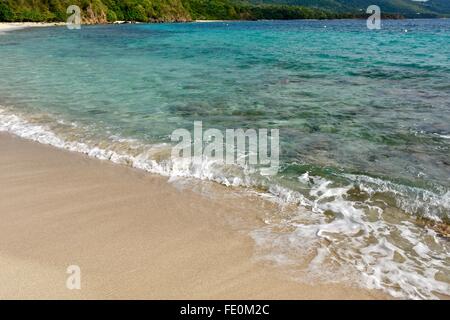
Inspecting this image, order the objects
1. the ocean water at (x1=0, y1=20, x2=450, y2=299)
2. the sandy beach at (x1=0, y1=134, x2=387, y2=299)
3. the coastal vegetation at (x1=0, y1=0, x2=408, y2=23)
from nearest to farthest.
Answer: the sandy beach at (x1=0, y1=134, x2=387, y2=299)
the ocean water at (x1=0, y1=20, x2=450, y2=299)
the coastal vegetation at (x1=0, y1=0, x2=408, y2=23)

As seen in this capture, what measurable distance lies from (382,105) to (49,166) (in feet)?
33.1

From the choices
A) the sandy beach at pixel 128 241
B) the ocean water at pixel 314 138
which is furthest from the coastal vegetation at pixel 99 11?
the sandy beach at pixel 128 241

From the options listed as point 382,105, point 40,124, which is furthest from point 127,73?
point 382,105

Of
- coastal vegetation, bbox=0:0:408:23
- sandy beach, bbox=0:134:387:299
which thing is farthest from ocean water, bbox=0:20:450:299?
coastal vegetation, bbox=0:0:408:23

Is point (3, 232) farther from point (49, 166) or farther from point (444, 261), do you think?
point (444, 261)

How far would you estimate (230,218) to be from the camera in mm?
6047

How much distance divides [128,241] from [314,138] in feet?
18.7

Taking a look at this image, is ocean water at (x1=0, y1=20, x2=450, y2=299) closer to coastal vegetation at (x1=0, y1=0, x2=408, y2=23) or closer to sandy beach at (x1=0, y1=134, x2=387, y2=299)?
sandy beach at (x1=0, y1=134, x2=387, y2=299)

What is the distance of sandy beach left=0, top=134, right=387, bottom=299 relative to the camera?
436 centimetres

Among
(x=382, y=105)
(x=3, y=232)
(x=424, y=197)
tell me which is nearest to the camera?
(x=3, y=232)

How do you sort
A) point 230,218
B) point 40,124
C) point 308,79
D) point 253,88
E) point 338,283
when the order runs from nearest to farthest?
Answer: point 338,283
point 230,218
point 40,124
point 253,88
point 308,79

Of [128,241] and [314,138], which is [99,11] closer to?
[314,138]

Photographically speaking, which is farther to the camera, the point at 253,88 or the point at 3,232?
the point at 253,88

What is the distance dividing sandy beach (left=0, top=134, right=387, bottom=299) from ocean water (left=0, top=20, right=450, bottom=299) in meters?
0.45
